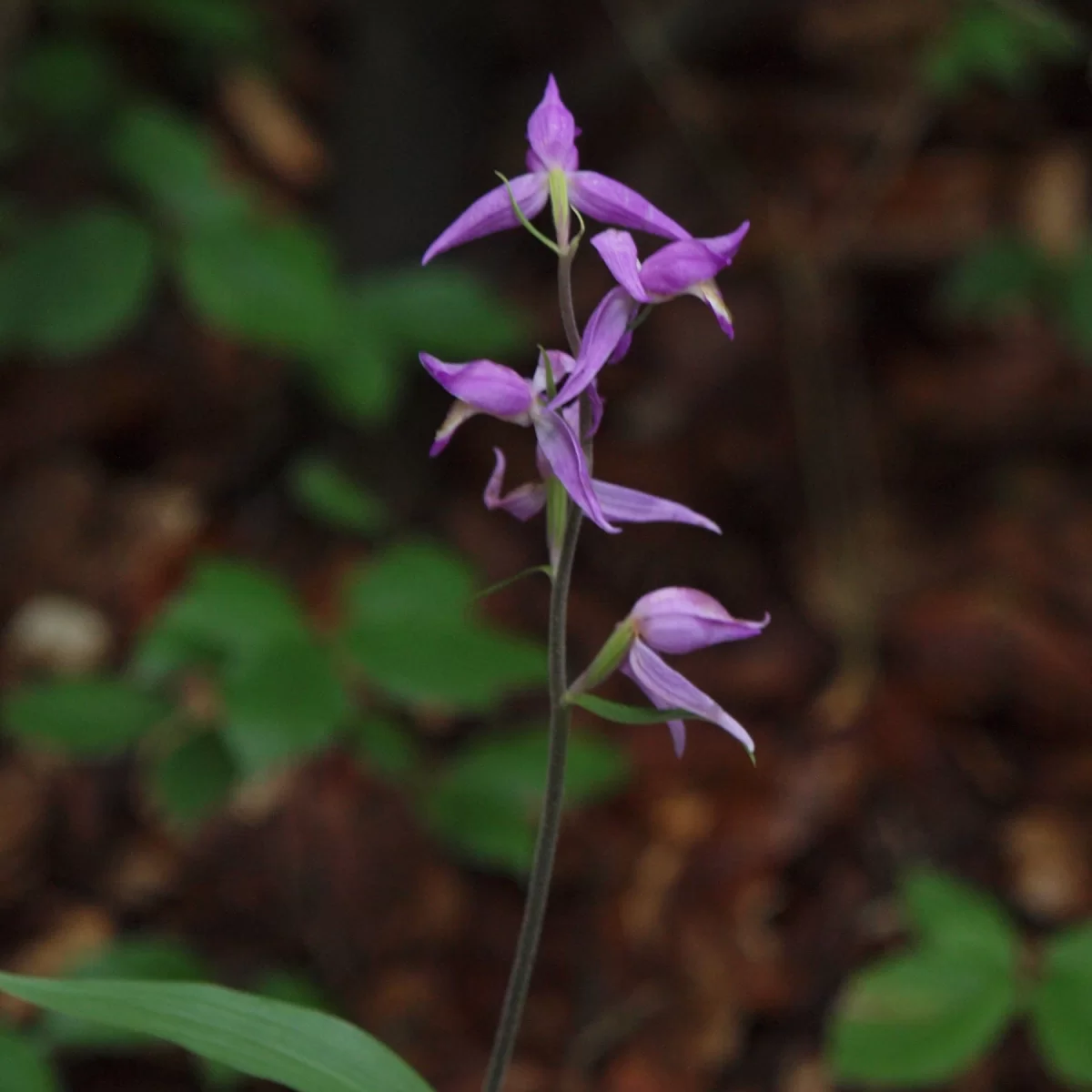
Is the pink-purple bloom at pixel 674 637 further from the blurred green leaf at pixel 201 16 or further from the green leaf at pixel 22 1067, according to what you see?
the blurred green leaf at pixel 201 16

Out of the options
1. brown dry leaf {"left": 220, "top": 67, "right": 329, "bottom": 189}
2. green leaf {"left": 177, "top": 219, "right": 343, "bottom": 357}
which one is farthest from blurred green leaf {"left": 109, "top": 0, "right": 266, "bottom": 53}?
brown dry leaf {"left": 220, "top": 67, "right": 329, "bottom": 189}

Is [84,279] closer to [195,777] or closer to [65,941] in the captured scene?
[195,777]

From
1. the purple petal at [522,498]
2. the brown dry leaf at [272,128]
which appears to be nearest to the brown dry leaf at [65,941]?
the purple petal at [522,498]

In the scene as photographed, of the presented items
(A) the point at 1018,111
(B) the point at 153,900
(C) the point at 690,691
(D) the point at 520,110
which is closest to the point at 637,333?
(D) the point at 520,110

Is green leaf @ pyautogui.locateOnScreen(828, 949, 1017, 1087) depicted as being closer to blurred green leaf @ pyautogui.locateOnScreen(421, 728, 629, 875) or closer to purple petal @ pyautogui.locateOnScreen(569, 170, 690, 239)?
blurred green leaf @ pyautogui.locateOnScreen(421, 728, 629, 875)

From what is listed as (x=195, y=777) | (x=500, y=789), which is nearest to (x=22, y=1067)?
(x=195, y=777)
